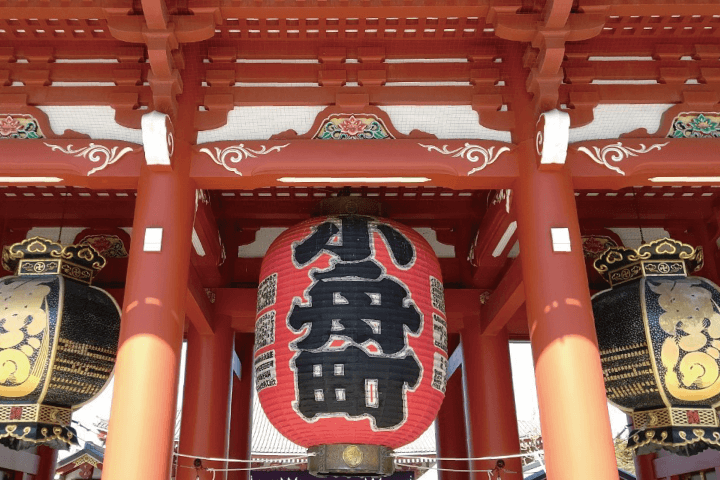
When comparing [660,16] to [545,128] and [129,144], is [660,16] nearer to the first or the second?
[545,128]

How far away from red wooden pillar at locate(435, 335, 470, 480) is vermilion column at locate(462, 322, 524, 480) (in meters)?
1.07

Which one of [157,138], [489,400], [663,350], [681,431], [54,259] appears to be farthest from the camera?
[489,400]

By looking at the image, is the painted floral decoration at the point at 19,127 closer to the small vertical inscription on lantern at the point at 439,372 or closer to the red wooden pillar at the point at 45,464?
the small vertical inscription on lantern at the point at 439,372

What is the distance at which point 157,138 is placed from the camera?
14.7ft

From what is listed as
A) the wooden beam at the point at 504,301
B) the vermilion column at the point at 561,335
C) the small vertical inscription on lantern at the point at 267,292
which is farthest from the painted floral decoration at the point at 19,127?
the wooden beam at the point at 504,301

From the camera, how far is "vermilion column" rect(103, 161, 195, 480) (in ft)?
12.9

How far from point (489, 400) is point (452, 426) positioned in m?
1.52

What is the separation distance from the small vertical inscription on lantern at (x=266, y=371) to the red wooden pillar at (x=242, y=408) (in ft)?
10.5

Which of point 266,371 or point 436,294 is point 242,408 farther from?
point 436,294

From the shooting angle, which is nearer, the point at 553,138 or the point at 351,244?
the point at 553,138

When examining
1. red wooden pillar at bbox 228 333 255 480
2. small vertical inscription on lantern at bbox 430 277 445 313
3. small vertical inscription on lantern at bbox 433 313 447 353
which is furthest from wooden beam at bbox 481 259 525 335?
red wooden pillar at bbox 228 333 255 480

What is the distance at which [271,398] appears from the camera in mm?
4801

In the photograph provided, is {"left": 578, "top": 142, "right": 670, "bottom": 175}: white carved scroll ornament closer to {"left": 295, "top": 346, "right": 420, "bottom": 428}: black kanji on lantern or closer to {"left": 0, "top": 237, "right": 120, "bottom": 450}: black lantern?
{"left": 295, "top": 346, "right": 420, "bottom": 428}: black kanji on lantern

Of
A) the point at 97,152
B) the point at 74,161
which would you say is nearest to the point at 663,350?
the point at 97,152
